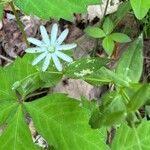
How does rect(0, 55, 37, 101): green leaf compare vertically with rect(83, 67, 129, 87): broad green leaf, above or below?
below

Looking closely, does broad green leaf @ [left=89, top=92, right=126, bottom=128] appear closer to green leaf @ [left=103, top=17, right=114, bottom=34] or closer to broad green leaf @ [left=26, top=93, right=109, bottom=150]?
broad green leaf @ [left=26, top=93, right=109, bottom=150]

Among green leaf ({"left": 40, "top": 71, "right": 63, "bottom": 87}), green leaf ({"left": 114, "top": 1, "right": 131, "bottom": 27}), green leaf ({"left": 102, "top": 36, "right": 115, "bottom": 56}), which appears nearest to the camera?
green leaf ({"left": 40, "top": 71, "right": 63, "bottom": 87})

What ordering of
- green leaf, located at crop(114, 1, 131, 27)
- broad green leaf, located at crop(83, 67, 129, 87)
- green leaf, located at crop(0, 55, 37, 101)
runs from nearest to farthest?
broad green leaf, located at crop(83, 67, 129, 87) < green leaf, located at crop(0, 55, 37, 101) < green leaf, located at crop(114, 1, 131, 27)

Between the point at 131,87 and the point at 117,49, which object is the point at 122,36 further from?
the point at 131,87

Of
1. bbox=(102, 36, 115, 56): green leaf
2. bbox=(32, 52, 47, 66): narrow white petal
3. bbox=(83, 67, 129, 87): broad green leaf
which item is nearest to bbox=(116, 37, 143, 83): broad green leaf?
bbox=(83, 67, 129, 87): broad green leaf

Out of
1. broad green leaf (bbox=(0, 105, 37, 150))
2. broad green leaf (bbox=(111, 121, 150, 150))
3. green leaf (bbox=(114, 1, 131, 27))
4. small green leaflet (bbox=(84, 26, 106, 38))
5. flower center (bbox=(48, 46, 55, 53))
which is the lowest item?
broad green leaf (bbox=(111, 121, 150, 150))

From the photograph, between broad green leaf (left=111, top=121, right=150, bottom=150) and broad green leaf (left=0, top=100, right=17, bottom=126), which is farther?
broad green leaf (left=111, top=121, right=150, bottom=150)

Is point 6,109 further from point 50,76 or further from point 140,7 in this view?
point 140,7
